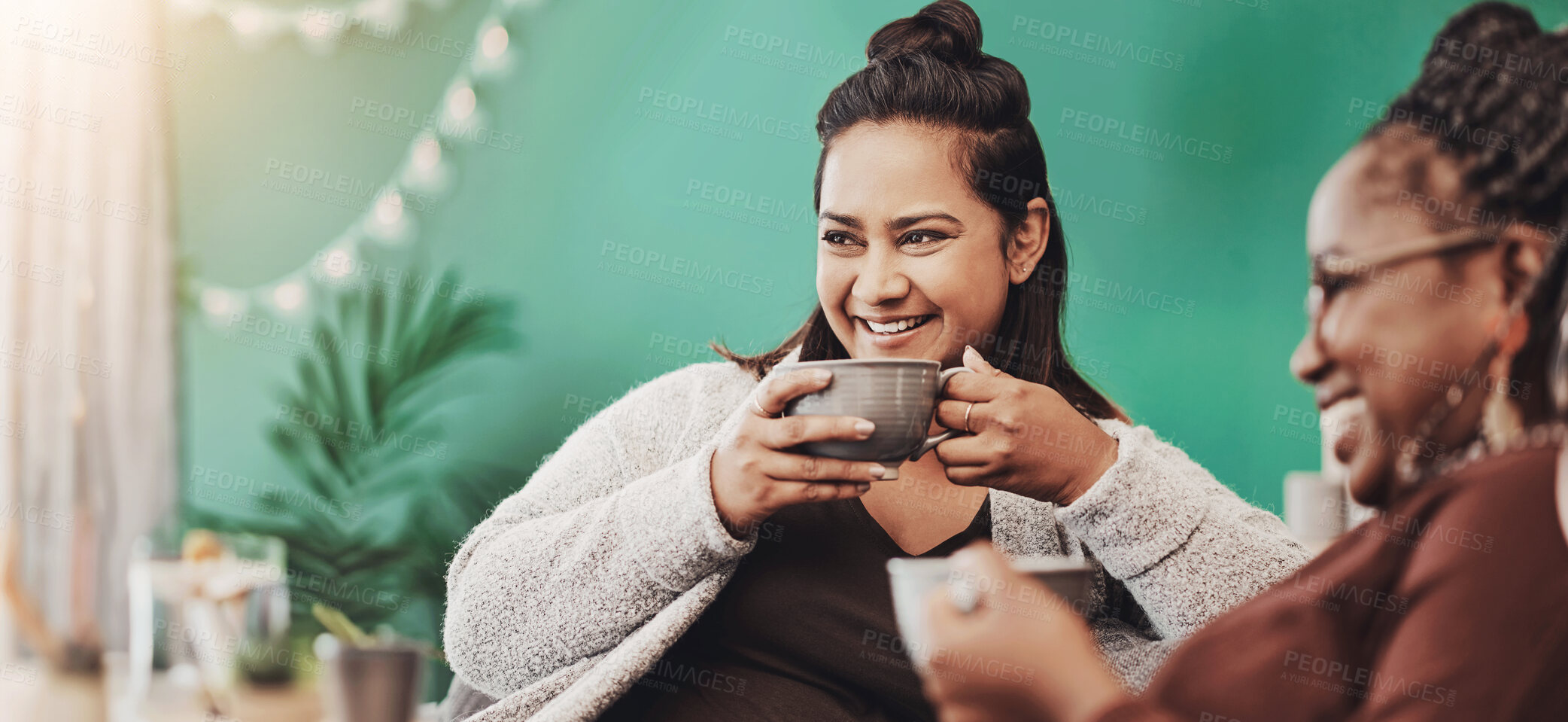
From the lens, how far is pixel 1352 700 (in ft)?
1.62

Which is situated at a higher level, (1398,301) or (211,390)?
(1398,301)

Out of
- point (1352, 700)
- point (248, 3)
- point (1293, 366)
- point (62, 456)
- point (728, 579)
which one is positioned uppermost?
point (248, 3)

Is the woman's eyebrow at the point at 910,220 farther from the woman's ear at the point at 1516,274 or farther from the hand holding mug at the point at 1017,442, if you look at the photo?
the woman's ear at the point at 1516,274

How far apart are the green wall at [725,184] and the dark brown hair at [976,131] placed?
84cm

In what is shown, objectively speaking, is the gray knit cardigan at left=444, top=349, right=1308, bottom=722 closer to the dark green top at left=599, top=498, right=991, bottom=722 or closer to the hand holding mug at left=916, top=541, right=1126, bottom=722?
the dark green top at left=599, top=498, right=991, bottom=722

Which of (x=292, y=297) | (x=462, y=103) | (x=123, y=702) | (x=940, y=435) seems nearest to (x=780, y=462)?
(x=940, y=435)

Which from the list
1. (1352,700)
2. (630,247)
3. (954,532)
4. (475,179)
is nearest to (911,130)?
(954,532)

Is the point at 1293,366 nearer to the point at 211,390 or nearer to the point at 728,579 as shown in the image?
the point at 728,579

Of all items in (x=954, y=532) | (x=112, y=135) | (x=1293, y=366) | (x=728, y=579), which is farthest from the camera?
(x=112, y=135)

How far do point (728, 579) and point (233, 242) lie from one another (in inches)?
91.8

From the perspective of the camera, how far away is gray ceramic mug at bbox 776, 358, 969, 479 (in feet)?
2.90

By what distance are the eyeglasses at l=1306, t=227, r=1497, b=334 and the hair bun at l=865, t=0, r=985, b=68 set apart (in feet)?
2.85

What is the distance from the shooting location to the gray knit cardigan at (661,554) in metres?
0.95

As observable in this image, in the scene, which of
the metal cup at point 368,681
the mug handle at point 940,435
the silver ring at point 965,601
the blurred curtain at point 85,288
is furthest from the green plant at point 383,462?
the silver ring at point 965,601
